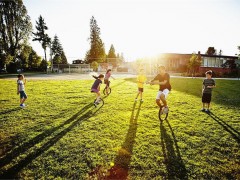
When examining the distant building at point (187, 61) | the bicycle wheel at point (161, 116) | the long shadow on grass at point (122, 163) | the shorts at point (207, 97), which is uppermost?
the distant building at point (187, 61)

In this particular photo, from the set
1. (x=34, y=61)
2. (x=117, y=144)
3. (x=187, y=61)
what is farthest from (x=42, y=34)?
(x=117, y=144)

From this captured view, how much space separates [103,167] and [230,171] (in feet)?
9.63

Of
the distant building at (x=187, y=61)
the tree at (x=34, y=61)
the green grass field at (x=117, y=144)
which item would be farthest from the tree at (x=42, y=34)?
the green grass field at (x=117, y=144)

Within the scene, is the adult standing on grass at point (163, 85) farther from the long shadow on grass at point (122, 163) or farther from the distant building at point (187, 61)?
the distant building at point (187, 61)

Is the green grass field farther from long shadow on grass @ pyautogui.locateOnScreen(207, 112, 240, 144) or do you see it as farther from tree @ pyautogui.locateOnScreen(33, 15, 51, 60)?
tree @ pyautogui.locateOnScreen(33, 15, 51, 60)

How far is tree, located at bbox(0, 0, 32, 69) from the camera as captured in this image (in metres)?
37.9

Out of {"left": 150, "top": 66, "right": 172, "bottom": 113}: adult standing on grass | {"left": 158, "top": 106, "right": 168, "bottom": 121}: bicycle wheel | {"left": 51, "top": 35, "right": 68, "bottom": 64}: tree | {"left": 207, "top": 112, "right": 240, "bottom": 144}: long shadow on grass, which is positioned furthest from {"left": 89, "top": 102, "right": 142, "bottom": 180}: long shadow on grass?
{"left": 51, "top": 35, "right": 68, "bottom": 64}: tree

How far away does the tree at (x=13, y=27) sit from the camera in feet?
124

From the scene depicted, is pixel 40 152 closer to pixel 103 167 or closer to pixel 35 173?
pixel 35 173

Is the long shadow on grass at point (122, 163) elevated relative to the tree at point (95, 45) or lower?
lower

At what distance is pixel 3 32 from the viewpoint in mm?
38031

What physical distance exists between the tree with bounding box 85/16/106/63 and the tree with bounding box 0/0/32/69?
78.5ft

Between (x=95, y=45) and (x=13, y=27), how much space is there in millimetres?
28538

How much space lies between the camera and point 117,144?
4.88 m
